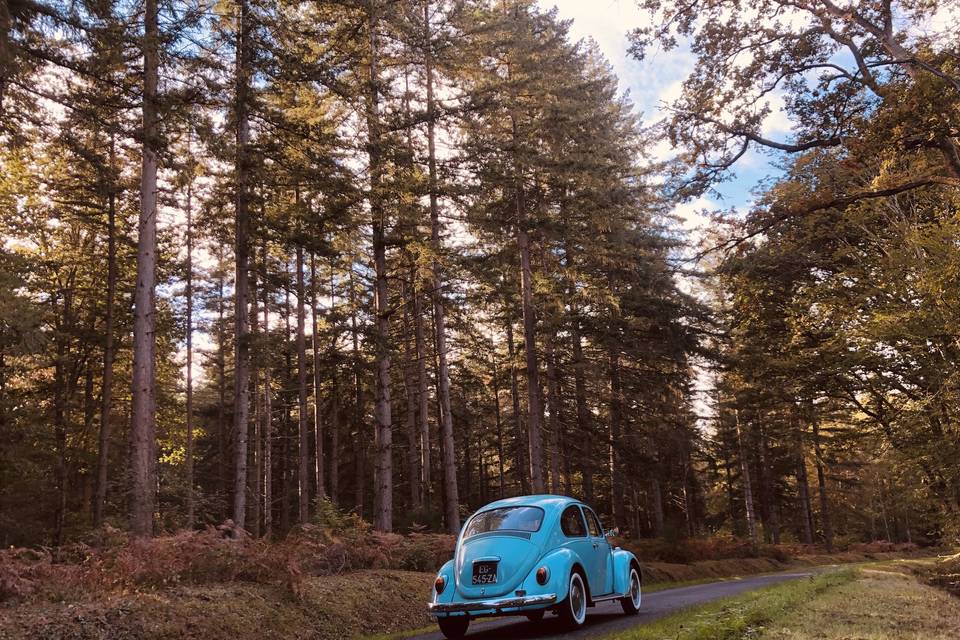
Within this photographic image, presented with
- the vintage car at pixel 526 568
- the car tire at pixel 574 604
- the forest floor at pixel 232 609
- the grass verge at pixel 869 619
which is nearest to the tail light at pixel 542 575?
the vintage car at pixel 526 568

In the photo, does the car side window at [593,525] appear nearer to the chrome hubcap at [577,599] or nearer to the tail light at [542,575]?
the chrome hubcap at [577,599]

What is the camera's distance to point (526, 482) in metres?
31.5

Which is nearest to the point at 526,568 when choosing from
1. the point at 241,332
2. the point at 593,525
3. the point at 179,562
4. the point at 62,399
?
the point at 593,525

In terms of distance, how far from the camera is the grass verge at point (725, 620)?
6.52 metres

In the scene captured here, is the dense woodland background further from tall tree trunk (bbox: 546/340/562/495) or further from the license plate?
the license plate

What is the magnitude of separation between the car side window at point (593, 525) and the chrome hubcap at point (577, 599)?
1242 millimetres

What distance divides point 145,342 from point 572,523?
8.79 meters

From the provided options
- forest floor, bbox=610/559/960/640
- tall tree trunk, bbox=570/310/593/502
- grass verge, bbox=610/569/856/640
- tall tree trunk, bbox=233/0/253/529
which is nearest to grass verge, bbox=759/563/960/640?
forest floor, bbox=610/559/960/640

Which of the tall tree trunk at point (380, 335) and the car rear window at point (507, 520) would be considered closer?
the car rear window at point (507, 520)

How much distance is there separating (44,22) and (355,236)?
12716 mm

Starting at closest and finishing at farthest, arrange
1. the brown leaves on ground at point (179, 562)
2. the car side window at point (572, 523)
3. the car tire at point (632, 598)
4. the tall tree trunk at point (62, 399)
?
1. the brown leaves on ground at point (179, 562)
2. the car side window at point (572, 523)
3. the car tire at point (632, 598)
4. the tall tree trunk at point (62, 399)

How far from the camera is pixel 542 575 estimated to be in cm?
829

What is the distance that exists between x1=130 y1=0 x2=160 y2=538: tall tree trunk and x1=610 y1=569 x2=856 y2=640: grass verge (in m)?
8.65

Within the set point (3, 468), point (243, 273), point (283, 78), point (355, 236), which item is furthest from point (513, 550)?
point (3, 468)
